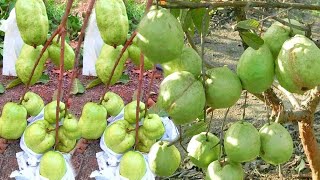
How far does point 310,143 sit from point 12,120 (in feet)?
3.51

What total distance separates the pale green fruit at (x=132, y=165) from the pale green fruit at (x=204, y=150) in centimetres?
90

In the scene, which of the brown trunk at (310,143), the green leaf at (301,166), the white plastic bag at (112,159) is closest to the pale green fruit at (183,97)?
the brown trunk at (310,143)

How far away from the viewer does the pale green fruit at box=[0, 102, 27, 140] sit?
204cm

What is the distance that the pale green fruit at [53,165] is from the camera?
1.88 metres

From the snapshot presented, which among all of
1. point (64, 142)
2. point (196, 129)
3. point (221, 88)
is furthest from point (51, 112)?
point (221, 88)

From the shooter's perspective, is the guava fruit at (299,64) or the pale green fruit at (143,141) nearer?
the guava fruit at (299,64)

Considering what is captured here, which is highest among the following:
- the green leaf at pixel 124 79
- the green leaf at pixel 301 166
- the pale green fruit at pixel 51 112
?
the pale green fruit at pixel 51 112

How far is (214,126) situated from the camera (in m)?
3.71

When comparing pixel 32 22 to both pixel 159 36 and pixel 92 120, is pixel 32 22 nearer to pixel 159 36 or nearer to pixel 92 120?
pixel 92 120

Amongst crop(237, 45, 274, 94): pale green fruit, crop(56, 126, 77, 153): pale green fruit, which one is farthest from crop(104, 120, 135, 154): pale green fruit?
crop(237, 45, 274, 94): pale green fruit

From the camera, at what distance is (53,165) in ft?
6.19

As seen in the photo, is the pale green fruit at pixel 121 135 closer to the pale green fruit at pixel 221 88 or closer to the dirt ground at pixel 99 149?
the dirt ground at pixel 99 149

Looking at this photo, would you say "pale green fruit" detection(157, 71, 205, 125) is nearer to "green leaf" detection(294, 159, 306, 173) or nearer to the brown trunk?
the brown trunk

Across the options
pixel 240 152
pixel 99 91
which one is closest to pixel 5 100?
pixel 99 91
